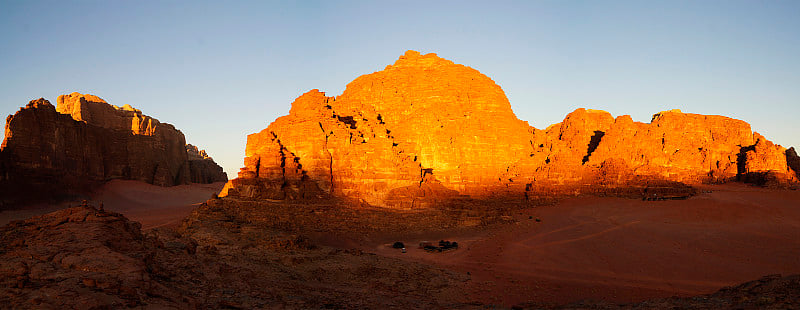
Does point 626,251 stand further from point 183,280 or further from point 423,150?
point 183,280

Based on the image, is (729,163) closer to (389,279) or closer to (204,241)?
(389,279)

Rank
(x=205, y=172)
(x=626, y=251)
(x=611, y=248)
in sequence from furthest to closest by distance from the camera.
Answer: (x=205, y=172) < (x=611, y=248) < (x=626, y=251)

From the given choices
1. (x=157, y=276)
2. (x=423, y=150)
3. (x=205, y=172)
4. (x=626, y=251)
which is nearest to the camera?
(x=157, y=276)

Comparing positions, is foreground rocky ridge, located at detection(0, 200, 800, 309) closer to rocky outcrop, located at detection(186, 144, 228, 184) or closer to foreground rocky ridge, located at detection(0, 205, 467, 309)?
foreground rocky ridge, located at detection(0, 205, 467, 309)

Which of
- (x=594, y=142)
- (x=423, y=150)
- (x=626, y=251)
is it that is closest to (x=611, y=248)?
(x=626, y=251)

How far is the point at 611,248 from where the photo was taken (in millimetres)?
15844

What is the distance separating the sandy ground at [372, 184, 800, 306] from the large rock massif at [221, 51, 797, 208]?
379 centimetres

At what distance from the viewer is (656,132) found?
35.4 meters

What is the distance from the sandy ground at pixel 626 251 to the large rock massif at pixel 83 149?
31887mm

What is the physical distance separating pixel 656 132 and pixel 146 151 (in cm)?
5356

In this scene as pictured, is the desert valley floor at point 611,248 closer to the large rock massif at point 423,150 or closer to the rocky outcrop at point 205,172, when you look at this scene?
the large rock massif at point 423,150

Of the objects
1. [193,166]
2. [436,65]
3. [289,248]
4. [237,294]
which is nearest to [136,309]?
[237,294]

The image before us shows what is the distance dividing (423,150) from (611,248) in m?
13.6

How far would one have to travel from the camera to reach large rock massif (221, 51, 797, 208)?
24656 mm
